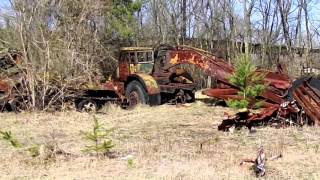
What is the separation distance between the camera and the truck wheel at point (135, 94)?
58.6 feet

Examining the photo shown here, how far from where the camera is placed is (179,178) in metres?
7.02

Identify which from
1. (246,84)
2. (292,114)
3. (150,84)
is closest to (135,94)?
(150,84)

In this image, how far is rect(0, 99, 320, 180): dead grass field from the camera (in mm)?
7434

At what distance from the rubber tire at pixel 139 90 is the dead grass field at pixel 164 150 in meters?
3.68

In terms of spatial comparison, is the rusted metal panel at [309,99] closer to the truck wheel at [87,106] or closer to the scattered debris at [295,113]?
the scattered debris at [295,113]

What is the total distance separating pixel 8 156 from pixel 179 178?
323cm

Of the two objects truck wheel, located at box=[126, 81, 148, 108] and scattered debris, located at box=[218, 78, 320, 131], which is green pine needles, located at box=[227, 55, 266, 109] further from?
truck wheel, located at box=[126, 81, 148, 108]

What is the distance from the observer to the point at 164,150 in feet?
29.6

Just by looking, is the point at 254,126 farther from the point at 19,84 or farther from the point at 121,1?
the point at 121,1

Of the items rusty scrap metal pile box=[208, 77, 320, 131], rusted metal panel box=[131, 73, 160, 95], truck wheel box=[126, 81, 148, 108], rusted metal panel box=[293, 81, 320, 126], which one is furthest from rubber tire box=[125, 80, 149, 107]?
rusted metal panel box=[293, 81, 320, 126]

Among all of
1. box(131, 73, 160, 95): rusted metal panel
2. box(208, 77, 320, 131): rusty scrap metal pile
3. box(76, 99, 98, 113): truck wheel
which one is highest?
box(131, 73, 160, 95): rusted metal panel

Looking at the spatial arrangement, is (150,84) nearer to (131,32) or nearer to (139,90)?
(139,90)

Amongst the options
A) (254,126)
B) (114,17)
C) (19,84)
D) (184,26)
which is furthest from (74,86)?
(184,26)

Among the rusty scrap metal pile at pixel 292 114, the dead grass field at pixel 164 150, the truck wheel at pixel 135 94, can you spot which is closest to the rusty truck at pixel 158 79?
the truck wheel at pixel 135 94
